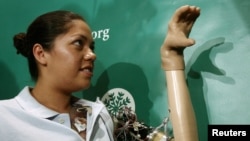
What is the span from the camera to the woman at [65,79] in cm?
91

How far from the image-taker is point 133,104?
110 cm

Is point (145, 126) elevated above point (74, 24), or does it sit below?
below

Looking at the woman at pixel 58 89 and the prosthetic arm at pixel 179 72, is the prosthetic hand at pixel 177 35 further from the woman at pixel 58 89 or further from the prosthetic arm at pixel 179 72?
the woman at pixel 58 89

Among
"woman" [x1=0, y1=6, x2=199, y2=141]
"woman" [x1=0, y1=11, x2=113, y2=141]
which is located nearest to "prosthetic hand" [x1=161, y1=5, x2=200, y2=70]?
"woman" [x1=0, y1=6, x2=199, y2=141]

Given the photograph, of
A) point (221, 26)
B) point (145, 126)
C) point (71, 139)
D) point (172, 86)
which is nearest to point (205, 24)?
point (221, 26)

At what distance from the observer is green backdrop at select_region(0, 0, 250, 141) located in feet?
3.23

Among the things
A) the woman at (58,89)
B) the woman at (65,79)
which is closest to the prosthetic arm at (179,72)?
the woman at (65,79)

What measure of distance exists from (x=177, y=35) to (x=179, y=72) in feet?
0.30

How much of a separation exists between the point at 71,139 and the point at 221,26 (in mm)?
490

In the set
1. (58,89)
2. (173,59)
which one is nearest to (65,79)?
(58,89)

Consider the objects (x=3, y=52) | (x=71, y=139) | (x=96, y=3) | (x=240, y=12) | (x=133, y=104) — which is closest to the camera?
(x=71, y=139)

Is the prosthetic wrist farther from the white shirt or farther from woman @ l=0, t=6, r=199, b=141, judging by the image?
the white shirt

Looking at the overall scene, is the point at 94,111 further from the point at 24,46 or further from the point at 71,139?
the point at 24,46

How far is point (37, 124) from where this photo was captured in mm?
907
